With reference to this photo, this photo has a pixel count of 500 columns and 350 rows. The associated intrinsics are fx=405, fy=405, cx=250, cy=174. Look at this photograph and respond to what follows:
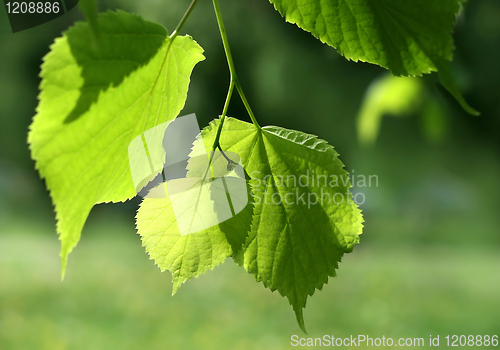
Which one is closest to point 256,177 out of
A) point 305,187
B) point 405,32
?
point 305,187

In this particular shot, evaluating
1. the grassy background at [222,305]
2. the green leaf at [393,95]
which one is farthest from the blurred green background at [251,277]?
the green leaf at [393,95]

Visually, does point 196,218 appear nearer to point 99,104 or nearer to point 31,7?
point 99,104

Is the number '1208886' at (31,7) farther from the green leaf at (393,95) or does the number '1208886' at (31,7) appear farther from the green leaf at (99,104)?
the green leaf at (393,95)

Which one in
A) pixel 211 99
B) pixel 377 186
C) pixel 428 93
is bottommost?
pixel 377 186

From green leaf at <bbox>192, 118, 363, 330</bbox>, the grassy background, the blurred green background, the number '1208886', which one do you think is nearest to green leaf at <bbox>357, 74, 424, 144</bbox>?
the blurred green background

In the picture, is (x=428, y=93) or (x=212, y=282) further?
(x=212, y=282)

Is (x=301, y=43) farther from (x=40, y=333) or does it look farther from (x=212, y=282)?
(x=40, y=333)

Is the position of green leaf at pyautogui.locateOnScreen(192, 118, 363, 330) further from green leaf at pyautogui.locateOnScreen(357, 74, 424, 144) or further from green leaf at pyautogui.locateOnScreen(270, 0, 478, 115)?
green leaf at pyautogui.locateOnScreen(357, 74, 424, 144)
